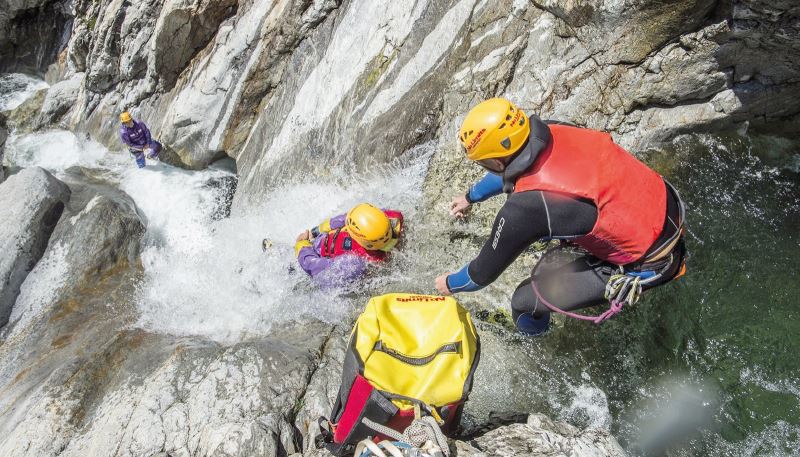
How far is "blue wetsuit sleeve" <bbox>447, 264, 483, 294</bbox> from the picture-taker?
370 centimetres

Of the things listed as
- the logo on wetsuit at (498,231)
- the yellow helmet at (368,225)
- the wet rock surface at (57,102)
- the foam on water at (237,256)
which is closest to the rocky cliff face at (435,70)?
the foam on water at (237,256)

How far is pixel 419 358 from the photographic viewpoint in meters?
3.54

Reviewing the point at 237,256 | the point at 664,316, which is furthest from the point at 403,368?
the point at 237,256

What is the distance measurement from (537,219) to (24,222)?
8813 mm

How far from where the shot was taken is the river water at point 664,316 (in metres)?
4.32

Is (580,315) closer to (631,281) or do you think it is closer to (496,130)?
(631,281)

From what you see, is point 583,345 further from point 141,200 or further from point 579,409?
point 141,200

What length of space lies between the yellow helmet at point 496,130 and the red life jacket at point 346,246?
2869mm

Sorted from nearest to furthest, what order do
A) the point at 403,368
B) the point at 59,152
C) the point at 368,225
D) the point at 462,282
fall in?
the point at 403,368 < the point at 462,282 < the point at 368,225 < the point at 59,152

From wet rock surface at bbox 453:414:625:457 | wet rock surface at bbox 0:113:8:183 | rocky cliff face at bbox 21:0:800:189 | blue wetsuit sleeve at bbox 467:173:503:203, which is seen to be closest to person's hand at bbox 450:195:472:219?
blue wetsuit sleeve at bbox 467:173:503:203

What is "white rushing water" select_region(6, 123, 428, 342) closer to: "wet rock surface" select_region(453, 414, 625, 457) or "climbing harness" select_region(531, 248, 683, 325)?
"wet rock surface" select_region(453, 414, 625, 457)

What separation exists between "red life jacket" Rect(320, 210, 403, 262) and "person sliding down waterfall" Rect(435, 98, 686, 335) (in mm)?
2445

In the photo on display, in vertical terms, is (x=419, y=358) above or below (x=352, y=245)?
above

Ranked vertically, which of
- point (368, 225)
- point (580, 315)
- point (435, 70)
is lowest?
point (580, 315)
